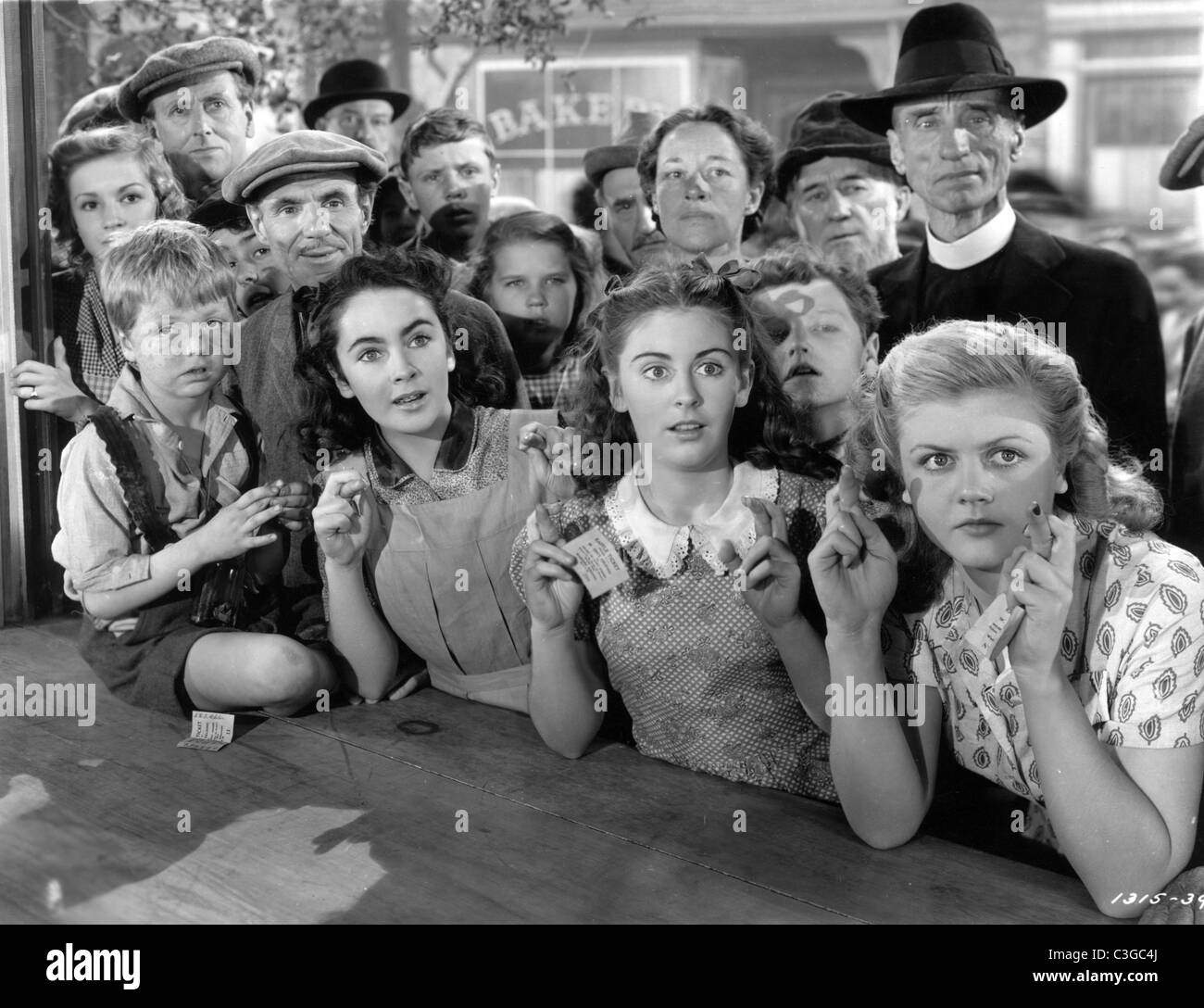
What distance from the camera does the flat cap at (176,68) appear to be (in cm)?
381

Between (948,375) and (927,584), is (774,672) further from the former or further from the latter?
(948,375)

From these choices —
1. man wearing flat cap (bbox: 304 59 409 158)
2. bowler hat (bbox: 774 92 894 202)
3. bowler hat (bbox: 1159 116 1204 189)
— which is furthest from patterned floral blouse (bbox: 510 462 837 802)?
man wearing flat cap (bbox: 304 59 409 158)

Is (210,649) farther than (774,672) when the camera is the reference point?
Yes

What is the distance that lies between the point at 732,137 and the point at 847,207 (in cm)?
56

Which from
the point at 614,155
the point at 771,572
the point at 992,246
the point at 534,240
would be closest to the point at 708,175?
the point at 534,240

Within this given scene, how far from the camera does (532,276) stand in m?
3.75

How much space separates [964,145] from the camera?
3.33 metres

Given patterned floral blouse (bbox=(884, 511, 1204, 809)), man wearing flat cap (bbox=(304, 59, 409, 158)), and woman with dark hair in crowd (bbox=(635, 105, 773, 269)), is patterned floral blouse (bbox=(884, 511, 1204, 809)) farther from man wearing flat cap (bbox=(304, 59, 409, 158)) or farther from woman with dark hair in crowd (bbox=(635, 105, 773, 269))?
man wearing flat cap (bbox=(304, 59, 409, 158))

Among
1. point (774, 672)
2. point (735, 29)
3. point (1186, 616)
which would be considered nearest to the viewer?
point (1186, 616)

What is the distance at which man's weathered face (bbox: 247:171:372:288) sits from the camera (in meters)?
3.48

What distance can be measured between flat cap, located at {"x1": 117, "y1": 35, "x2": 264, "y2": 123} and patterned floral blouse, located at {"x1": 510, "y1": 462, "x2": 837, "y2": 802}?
2103 millimetres

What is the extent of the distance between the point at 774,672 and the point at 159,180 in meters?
2.37

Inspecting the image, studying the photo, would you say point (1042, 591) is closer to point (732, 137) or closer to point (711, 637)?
point (711, 637)

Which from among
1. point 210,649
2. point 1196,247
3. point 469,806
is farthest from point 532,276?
point 1196,247
